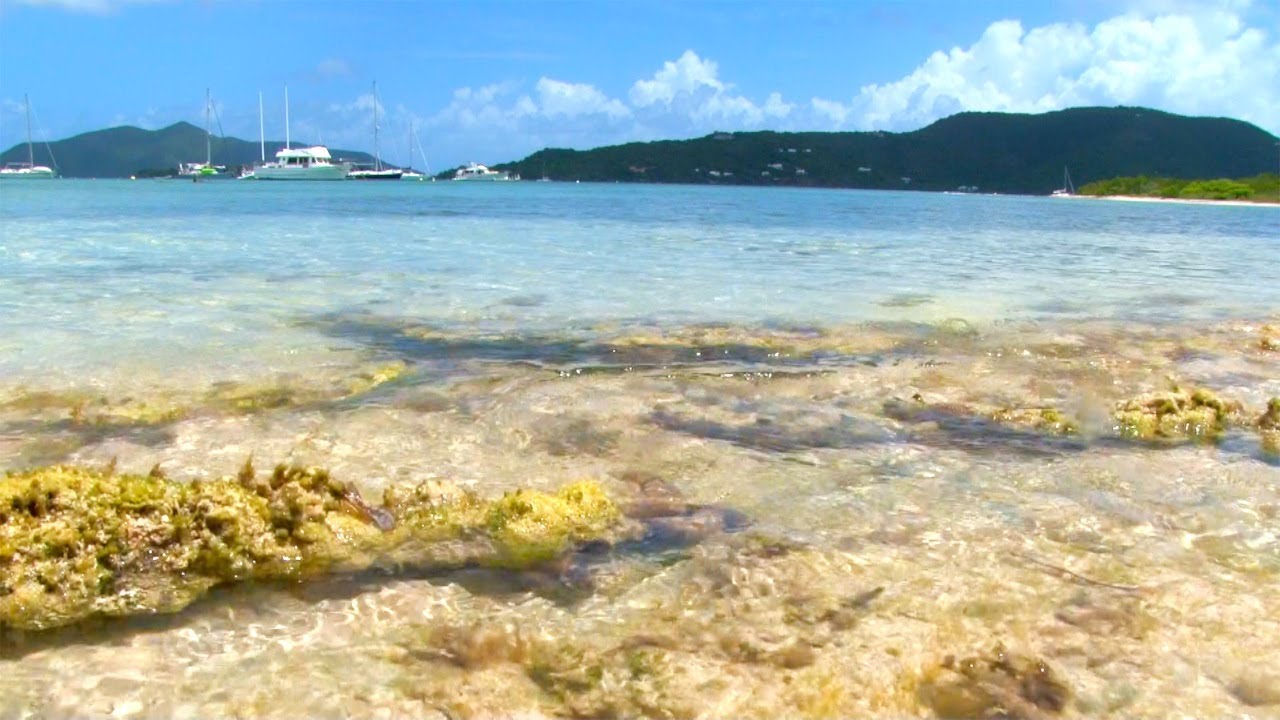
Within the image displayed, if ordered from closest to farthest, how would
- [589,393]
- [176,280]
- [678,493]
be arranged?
1. [678,493]
2. [589,393]
3. [176,280]

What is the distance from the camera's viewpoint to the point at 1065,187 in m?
147

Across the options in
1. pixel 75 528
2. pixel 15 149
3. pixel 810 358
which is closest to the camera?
pixel 75 528

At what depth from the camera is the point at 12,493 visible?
15.6ft

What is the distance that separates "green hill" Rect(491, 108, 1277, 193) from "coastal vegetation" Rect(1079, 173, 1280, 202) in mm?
17084

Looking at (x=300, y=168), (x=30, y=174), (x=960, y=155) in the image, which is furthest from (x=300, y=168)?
(x=960, y=155)

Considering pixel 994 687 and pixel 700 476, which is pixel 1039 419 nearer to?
pixel 700 476

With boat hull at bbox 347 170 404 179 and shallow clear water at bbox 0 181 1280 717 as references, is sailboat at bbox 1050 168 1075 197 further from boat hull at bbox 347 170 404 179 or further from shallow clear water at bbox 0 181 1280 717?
shallow clear water at bbox 0 181 1280 717

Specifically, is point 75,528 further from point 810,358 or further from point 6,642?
point 810,358

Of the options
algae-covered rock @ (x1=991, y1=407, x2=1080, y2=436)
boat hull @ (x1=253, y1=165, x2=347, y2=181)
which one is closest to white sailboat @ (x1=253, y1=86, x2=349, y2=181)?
boat hull @ (x1=253, y1=165, x2=347, y2=181)

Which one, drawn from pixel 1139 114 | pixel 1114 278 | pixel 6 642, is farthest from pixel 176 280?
pixel 1139 114

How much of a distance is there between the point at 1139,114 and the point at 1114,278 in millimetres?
166035

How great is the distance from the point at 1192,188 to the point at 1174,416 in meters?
127

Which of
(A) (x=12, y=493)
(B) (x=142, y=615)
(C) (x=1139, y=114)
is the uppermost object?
(C) (x=1139, y=114)

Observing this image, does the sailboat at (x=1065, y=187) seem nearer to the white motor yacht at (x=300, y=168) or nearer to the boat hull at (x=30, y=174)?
the white motor yacht at (x=300, y=168)
